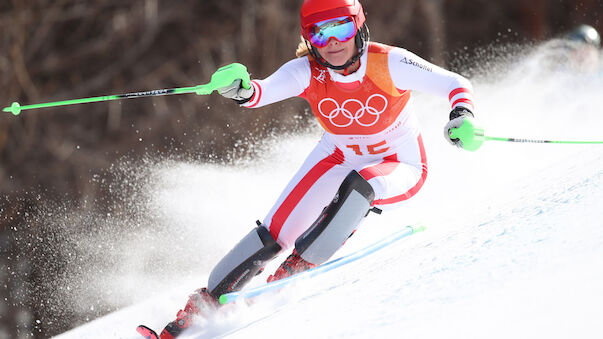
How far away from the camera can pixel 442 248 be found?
2.34 metres

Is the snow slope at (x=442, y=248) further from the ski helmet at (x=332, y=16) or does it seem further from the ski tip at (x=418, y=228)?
the ski helmet at (x=332, y=16)

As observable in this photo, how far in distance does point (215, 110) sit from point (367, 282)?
7.73 metres

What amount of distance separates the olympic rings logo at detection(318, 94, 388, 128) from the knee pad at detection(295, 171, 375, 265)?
11.0 inches

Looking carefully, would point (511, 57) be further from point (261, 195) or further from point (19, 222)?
point (19, 222)

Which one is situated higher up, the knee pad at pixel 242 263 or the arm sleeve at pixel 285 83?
the arm sleeve at pixel 285 83

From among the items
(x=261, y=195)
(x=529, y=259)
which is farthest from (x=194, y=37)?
(x=529, y=259)

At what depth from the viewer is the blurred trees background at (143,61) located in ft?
30.8

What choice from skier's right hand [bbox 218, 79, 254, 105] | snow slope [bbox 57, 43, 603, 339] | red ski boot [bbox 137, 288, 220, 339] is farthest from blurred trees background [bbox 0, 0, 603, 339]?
red ski boot [bbox 137, 288, 220, 339]

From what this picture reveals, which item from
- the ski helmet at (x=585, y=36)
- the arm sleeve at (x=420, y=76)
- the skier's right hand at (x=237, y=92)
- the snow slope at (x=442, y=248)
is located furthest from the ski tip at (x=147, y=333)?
the ski helmet at (x=585, y=36)

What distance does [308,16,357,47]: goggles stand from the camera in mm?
2500

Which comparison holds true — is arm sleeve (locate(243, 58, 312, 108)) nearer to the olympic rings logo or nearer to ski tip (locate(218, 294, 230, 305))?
the olympic rings logo

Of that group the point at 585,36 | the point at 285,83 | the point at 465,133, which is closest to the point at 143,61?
the point at 585,36

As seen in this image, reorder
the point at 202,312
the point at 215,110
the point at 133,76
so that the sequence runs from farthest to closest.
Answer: the point at 133,76, the point at 215,110, the point at 202,312

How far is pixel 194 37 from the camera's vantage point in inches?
427
